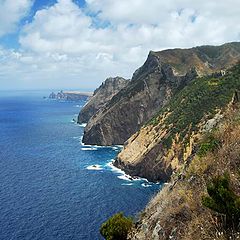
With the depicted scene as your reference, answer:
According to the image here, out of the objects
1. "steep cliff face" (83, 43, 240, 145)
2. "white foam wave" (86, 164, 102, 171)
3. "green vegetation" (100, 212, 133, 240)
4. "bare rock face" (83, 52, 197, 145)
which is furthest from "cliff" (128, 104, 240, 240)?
"bare rock face" (83, 52, 197, 145)

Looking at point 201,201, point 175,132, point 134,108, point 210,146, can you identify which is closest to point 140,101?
point 134,108

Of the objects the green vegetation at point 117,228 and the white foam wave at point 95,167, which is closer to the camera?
the green vegetation at point 117,228

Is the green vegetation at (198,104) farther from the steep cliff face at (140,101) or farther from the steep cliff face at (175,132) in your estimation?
the steep cliff face at (140,101)

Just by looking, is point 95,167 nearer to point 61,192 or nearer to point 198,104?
point 61,192

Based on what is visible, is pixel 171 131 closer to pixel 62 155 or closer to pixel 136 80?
pixel 62 155

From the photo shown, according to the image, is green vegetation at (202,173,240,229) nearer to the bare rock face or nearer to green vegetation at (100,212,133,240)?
green vegetation at (100,212,133,240)

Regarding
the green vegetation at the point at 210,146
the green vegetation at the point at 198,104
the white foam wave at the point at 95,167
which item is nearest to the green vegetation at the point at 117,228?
the green vegetation at the point at 210,146
